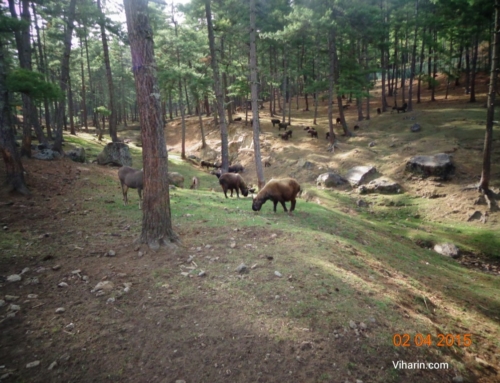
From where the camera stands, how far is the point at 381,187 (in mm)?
19766

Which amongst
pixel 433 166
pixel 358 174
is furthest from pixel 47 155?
pixel 433 166

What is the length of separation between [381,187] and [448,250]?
329 inches

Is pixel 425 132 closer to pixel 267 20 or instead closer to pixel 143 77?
pixel 267 20

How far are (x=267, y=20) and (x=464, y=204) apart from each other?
25.7 meters

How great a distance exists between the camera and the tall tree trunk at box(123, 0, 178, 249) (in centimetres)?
617

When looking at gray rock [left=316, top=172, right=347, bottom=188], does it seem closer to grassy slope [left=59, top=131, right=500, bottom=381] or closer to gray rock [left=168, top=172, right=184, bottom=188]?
grassy slope [left=59, top=131, right=500, bottom=381]

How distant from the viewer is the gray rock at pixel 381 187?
1931cm

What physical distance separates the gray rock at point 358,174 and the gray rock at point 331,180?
21.9 inches

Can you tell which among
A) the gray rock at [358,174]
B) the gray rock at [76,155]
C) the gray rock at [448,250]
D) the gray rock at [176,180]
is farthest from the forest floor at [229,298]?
the gray rock at [358,174]

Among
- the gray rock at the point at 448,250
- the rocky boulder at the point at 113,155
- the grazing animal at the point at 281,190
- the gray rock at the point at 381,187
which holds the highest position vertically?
the rocky boulder at the point at 113,155

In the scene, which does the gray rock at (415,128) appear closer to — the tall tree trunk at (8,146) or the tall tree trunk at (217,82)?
the tall tree trunk at (217,82)

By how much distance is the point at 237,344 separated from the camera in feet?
13.6

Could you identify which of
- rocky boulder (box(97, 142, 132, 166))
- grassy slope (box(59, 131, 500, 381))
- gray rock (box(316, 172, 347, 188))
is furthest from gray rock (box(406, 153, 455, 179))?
rocky boulder (box(97, 142, 132, 166))

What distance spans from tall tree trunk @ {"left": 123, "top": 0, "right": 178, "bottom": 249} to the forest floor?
2.12ft
